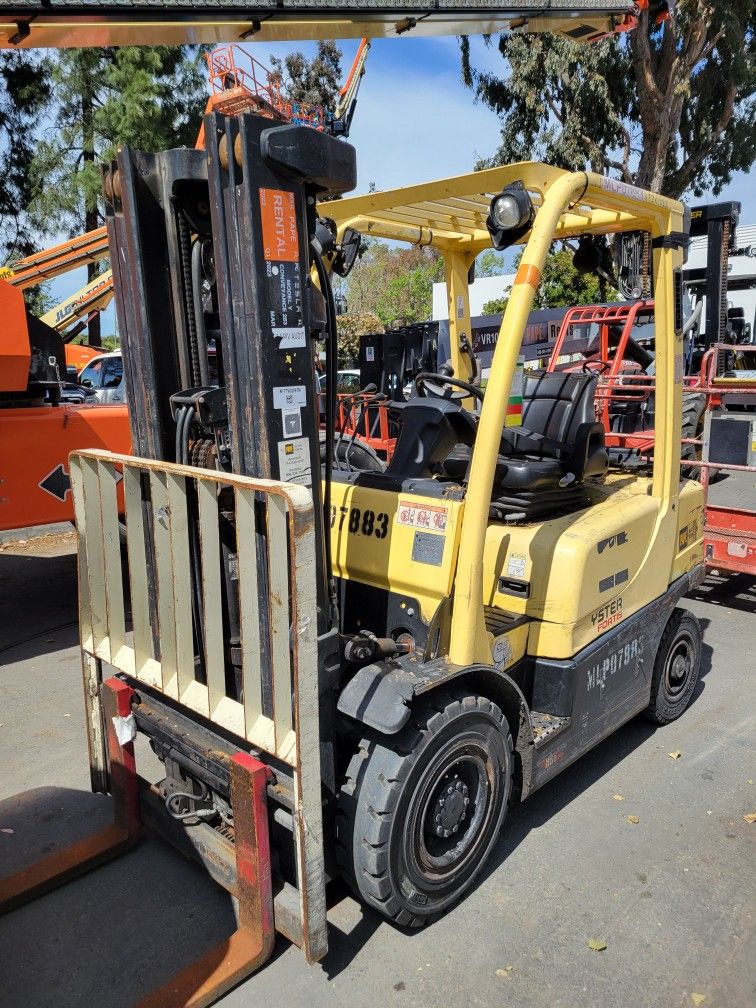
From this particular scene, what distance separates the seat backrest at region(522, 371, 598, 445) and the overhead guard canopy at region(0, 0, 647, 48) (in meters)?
2.25

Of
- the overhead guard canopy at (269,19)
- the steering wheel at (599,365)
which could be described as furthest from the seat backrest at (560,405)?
the steering wheel at (599,365)

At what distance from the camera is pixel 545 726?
3.33m

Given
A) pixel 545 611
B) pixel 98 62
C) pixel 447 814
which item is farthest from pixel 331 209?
pixel 98 62

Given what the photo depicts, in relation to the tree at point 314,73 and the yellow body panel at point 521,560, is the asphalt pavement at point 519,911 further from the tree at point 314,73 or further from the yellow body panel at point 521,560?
the tree at point 314,73

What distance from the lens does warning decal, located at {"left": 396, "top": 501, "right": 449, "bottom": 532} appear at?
3.13 metres

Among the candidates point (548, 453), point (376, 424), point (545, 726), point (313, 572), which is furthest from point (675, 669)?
point (376, 424)

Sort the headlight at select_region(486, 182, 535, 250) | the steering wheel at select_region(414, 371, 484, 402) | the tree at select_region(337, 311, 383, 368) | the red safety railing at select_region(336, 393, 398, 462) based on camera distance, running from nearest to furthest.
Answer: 1. the headlight at select_region(486, 182, 535, 250)
2. the steering wheel at select_region(414, 371, 484, 402)
3. the red safety railing at select_region(336, 393, 398, 462)
4. the tree at select_region(337, 311, 383, 368)

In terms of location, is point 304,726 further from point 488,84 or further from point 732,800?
point 488,84

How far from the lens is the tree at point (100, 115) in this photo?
18.6 meters

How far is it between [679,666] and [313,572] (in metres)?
3.04

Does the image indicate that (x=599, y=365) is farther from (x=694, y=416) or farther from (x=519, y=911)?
(x=519, y=911)

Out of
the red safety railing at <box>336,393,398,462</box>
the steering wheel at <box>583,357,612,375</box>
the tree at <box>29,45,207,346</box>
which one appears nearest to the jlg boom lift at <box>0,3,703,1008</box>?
the red safety railing at <box>336,393,398,462</box>

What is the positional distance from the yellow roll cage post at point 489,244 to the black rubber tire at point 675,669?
673 mm

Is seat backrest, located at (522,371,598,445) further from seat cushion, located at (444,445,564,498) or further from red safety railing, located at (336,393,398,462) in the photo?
red safety railing, located at (336,393,398,462)
